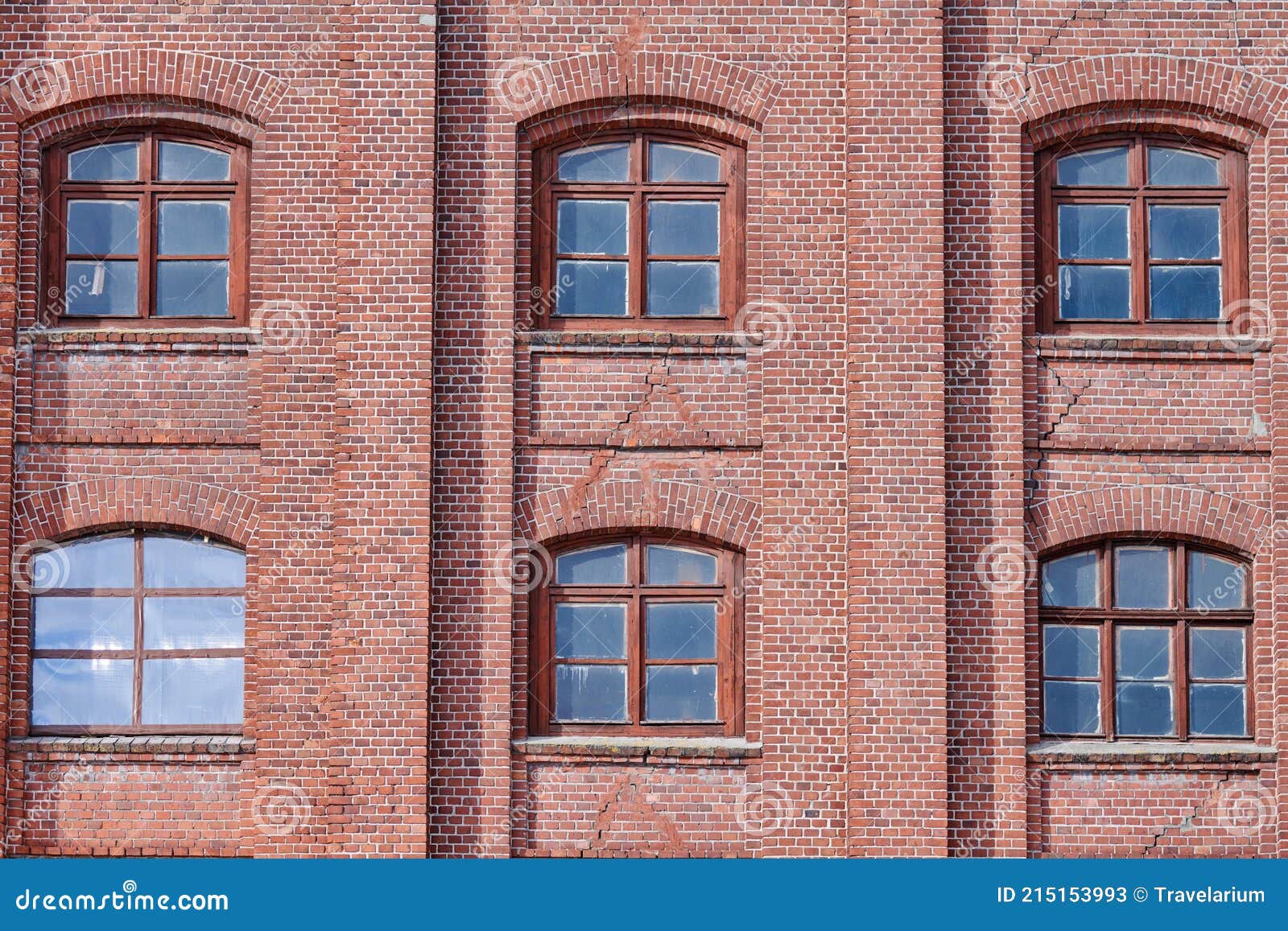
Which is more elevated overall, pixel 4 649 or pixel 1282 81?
pixel 1282 81

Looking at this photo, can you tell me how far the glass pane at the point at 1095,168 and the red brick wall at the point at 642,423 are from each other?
0.96ft

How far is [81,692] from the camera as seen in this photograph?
1159cm

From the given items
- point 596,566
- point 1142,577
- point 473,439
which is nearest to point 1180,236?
point 1142,577

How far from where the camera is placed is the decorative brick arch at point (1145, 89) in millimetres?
11859

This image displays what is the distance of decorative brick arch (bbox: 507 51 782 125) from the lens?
11812 millimetres

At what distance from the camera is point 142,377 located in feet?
38.3

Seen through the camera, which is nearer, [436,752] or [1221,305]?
[436,752]

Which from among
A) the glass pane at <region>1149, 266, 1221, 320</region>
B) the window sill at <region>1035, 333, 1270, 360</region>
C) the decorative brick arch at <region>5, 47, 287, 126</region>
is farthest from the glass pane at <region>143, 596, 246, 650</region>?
the glass pane at <region>1149, 266, 1221, 320</region>

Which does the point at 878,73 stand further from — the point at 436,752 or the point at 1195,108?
the point at 436,752

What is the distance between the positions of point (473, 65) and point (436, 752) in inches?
213

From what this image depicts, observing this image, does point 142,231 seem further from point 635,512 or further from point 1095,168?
point 1095,168

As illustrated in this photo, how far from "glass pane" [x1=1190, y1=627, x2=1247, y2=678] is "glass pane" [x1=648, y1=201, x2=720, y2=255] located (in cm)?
488

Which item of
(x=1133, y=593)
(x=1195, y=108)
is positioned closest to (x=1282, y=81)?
(x=1195, y=108)

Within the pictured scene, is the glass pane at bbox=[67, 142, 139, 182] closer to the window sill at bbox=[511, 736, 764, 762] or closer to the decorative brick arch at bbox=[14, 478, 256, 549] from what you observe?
the decorative brick arch at bbox=[14, 478, 256, 549]
